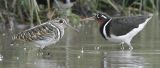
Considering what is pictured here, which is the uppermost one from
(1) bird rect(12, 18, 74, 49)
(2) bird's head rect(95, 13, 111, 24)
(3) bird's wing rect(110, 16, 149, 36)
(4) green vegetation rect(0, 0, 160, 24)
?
(4) green vegetation rect(0, 0, 160, 24)

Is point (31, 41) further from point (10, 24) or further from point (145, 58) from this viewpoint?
point (10, 24)

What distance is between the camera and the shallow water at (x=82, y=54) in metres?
9.04

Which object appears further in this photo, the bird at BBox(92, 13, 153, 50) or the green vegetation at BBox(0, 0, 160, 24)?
the green vegetation at BBox(0, 0, 160, 24)

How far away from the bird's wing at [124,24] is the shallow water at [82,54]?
1.02 ft

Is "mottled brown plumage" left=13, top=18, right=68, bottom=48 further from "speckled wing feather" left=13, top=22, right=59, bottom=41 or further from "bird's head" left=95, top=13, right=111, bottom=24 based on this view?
"bird's head" left=95, top=13, right=111, bottom=24

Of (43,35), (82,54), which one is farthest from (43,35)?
(82,54)

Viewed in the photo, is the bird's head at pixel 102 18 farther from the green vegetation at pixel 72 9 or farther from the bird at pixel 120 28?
the green vegetation at pixel 72 9

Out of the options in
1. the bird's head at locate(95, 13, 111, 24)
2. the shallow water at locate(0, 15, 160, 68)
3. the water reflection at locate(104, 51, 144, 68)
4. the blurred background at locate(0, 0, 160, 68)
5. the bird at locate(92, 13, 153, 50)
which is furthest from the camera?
the bird's head at locate(95, 13, 111, 24)

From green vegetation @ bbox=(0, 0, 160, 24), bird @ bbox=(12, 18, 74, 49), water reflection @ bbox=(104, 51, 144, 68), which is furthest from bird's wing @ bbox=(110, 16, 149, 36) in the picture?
green vegetation @ bbox=(0, 0, 160, 24)

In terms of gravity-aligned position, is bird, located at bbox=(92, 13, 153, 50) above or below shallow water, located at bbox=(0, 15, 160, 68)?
above

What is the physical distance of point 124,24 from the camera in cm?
1149

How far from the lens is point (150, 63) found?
912 centimetres

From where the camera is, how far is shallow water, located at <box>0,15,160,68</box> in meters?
9.04

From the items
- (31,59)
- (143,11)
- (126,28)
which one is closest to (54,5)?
(143,11)
